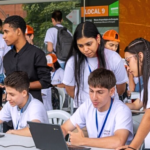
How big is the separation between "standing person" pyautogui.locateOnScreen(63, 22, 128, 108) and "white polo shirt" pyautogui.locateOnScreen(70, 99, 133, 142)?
1.82 ft

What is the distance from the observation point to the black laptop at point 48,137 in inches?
Result: 123

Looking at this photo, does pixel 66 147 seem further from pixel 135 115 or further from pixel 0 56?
pixel 0 56

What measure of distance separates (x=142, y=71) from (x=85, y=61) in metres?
1.17

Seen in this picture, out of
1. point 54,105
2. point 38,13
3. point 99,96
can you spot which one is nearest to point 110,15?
point 38,13

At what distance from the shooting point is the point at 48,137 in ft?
10.5

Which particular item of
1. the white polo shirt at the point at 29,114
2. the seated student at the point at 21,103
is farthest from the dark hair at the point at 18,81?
the white polo shirt at the point at 29,114

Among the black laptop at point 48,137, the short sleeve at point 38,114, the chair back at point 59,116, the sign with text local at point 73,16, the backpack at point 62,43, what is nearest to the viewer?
the black laptop at point 48,137

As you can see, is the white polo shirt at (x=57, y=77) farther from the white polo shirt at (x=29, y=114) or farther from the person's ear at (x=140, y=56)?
the person's ear at (x=140, y=56)

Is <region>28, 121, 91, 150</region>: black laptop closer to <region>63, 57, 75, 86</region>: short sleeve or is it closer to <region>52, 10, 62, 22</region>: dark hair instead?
<region>63, 57, 75, 86</region>: short sleeve

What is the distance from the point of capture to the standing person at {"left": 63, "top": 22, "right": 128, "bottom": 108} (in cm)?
411

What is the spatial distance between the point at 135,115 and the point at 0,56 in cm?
229

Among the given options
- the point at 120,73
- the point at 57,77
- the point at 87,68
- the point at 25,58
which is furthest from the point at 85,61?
the point at 57,77

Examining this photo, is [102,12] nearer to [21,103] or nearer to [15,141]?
[21,103]

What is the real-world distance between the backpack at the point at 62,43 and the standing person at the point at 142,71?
14.6 ft
